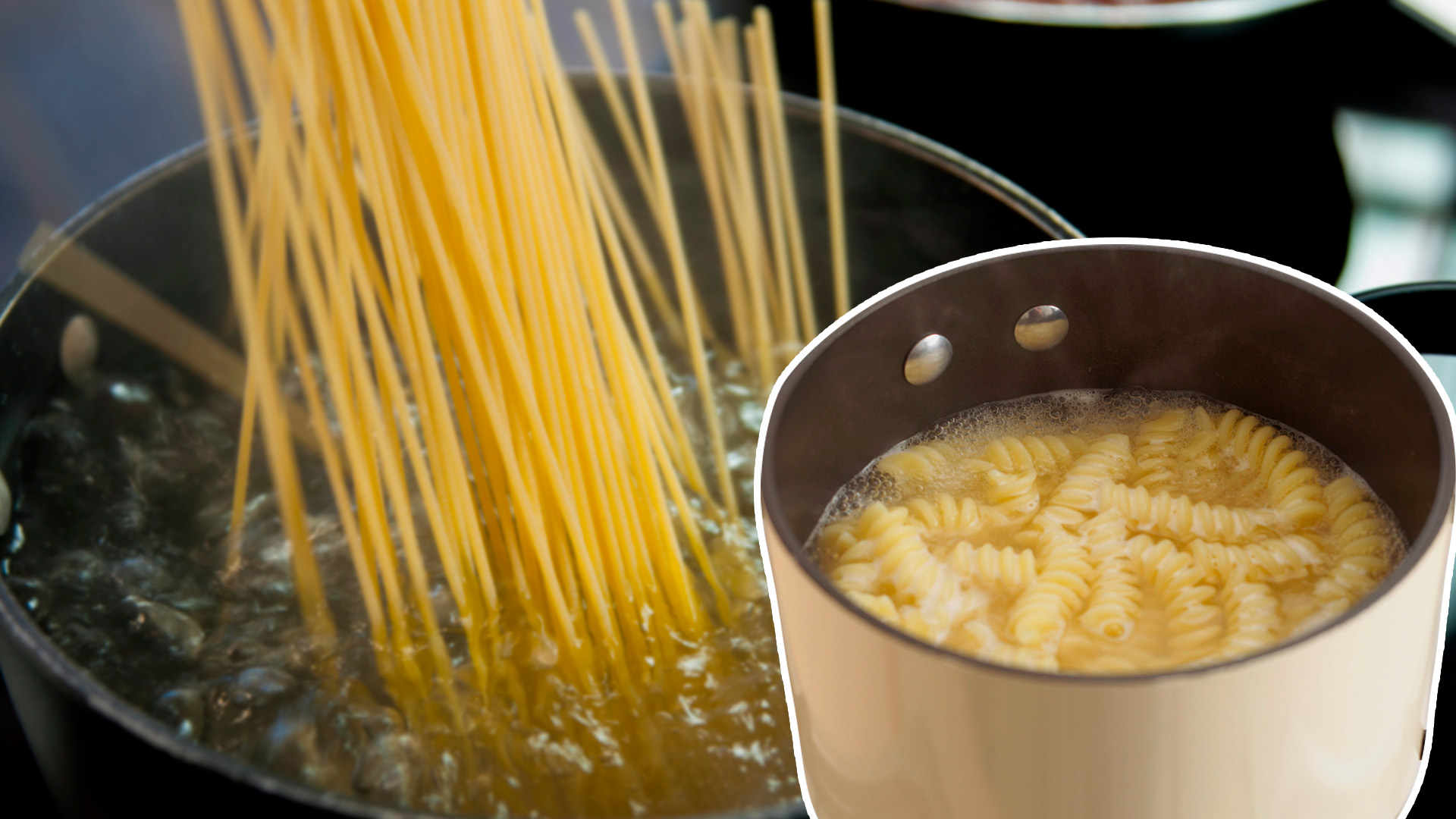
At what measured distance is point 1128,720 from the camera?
399 millimetres

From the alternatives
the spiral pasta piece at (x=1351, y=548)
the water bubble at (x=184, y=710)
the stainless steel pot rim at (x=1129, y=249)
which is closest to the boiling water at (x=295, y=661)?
the water bubble at (x=184, y=710)

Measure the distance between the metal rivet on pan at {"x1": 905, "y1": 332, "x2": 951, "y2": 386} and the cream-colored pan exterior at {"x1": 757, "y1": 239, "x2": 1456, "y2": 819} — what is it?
113mm

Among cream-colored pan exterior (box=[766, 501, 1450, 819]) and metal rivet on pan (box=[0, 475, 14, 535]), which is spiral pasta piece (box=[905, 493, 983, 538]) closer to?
cream-colored pan exterior (box=[766, 501, 1450, 819])

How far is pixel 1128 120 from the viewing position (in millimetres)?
1229

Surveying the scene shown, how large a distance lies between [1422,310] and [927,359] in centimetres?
50

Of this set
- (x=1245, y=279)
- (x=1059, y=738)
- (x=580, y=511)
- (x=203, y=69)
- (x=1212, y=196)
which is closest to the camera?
(x=1059, y=738)

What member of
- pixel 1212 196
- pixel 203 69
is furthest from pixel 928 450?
pixel 1212 196

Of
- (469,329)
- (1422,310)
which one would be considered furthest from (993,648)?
(1422,310)

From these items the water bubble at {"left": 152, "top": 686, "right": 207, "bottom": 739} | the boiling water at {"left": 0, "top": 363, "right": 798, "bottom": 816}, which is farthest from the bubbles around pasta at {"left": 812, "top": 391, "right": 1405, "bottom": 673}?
the water bubble at {"left": 152, "top": 686, "right": 207, "bottom": 739}

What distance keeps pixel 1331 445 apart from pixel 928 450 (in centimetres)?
17

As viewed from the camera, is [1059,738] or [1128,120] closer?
[1059,738]

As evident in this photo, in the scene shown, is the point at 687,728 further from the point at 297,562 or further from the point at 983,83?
the point at 983,83

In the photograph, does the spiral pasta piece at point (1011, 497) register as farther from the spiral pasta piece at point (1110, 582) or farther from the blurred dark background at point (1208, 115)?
the blurred dark background at point (1208, 115)

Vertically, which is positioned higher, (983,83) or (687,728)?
(983,83)
